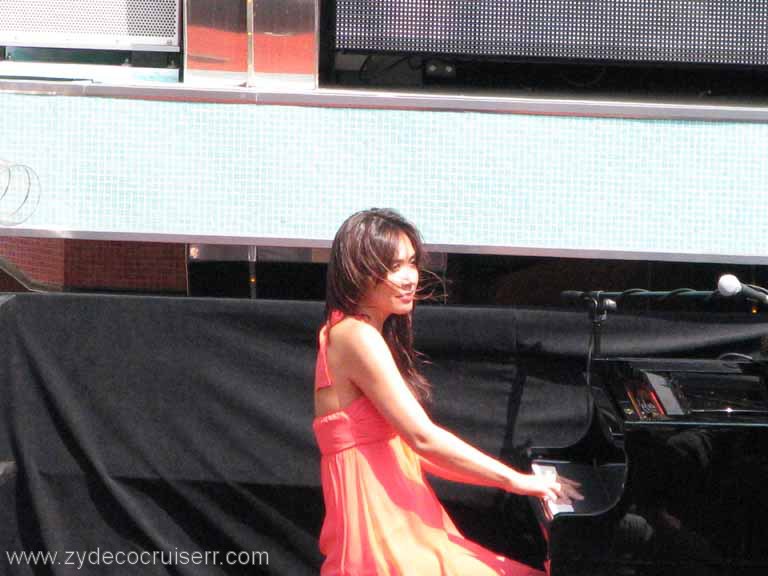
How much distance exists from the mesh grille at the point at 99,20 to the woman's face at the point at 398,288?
6.57 ft

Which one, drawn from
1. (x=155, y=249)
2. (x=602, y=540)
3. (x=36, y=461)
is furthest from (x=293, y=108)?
(x=602, y=540)

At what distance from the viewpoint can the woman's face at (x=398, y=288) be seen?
117 inches

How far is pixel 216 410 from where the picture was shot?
13.5 feet

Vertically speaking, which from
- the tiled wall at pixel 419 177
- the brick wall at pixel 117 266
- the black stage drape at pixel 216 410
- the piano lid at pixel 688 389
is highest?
the tiled wall at pixel 419 177

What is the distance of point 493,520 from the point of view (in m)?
4.15

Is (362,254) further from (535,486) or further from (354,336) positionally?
(535,486)

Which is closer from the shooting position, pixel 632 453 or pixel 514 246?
pixel 632 453

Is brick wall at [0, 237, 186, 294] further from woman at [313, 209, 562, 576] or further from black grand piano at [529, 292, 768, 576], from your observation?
black grand piano at [529, 292, 768, 576]

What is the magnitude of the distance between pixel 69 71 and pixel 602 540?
2.93 m

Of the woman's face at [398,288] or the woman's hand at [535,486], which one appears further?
the woman's face at [398,288]

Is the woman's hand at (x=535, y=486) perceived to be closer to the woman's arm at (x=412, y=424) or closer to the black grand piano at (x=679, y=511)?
the woman's arm at (x=412, y=424)

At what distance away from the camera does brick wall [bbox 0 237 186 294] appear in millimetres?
4938

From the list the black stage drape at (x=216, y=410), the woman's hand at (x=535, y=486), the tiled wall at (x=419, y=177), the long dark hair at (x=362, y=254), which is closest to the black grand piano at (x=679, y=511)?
the woman's hand at (x=535, y=486)

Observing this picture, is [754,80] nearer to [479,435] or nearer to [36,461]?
[479,435]
